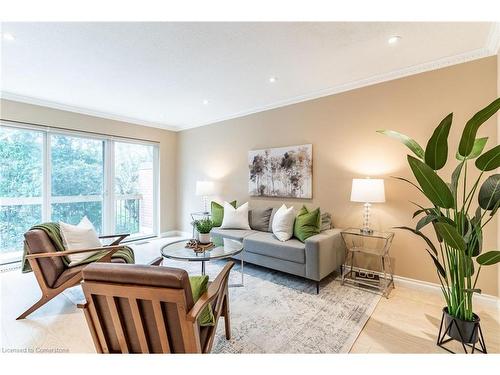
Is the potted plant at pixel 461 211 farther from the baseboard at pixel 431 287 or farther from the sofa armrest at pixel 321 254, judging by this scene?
the sofa armrest at pixel 321 254

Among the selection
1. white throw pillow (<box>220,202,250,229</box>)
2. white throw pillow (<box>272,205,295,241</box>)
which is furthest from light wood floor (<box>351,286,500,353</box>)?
white throw pillow (<box>220,202,250,229</box>)

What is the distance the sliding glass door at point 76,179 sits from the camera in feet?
13.3

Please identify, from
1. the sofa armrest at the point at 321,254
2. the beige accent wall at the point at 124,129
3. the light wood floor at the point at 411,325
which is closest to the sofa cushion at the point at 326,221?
the sofa armrest at the point at 321,254

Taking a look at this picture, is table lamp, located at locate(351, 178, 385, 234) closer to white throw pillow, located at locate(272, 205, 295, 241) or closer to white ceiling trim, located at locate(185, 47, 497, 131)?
white throw pillow, located at locate(272, 205, 295, 241)

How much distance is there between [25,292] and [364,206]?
4.25 m

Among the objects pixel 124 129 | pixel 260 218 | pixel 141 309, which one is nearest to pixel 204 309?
pixel 141 309

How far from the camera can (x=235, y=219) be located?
392cm

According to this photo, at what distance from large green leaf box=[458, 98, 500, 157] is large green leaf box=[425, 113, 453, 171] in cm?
10

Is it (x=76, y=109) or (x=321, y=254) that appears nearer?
(x=321, y=254)

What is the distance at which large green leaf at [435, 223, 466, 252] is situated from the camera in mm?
1511

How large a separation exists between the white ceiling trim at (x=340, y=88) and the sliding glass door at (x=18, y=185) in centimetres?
52

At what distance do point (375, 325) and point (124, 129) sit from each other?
5179 mm

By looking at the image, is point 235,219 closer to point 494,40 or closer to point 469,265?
point 469,265
